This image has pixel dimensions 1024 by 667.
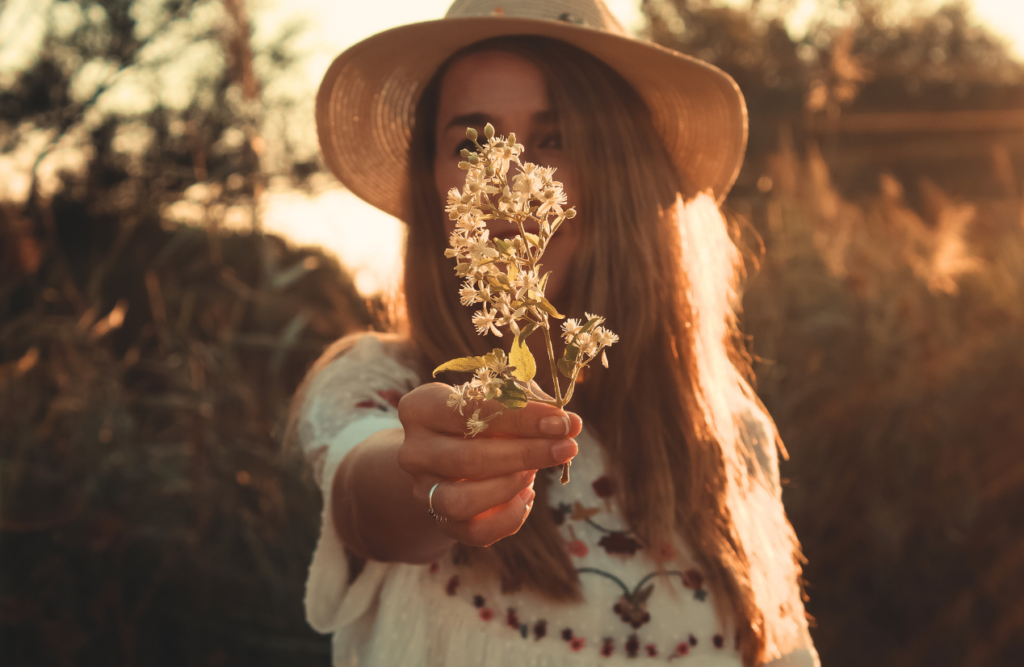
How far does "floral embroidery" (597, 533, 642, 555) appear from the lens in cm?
152

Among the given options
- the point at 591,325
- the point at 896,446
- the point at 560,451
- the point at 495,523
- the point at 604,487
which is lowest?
the point at 896,446

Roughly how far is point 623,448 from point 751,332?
1502 mm

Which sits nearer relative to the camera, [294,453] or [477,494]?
[477,494]

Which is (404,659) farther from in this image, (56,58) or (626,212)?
(56,58)

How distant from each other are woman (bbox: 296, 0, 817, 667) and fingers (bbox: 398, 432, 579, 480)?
0.53m

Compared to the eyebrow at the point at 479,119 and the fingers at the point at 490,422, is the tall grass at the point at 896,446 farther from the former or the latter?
the fingers at the point at 490,422

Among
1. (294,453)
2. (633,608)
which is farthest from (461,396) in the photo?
(294,453)

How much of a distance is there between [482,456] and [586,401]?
2.90 feet

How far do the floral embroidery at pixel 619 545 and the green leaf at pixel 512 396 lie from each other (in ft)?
3.25

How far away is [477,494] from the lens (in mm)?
719

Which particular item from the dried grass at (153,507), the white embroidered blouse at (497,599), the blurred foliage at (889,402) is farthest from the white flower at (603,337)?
the dried grass at (153,507)

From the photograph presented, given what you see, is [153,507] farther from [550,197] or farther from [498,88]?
[550,197]

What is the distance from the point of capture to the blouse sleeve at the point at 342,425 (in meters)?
1.40

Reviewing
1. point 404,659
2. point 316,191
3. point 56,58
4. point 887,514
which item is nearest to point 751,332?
point 887,514
